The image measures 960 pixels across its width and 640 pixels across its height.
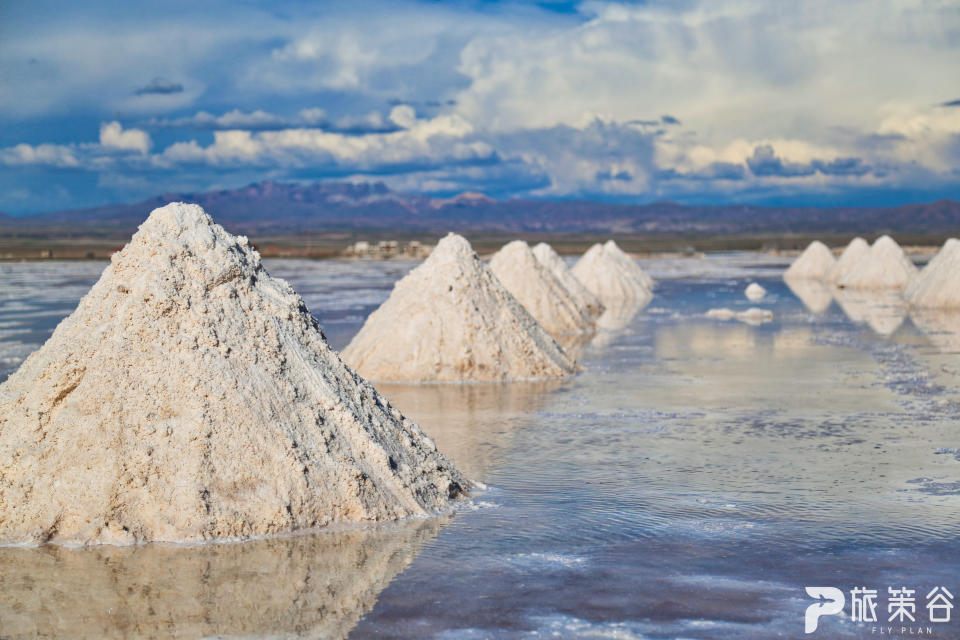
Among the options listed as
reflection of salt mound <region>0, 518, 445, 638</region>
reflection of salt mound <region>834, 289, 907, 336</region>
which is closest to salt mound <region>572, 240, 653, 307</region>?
reflection of salt mound <region>834, 289, 907, 336</region>

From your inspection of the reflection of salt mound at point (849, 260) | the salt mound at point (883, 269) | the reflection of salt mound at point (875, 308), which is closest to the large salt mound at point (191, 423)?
the reflection of salt mound at point (875, 308)

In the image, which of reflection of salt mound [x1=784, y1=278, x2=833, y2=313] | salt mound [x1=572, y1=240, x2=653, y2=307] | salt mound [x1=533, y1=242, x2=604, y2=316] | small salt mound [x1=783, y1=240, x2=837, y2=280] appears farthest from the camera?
small salt mound [x1=783, y1=240, x2=837, y2=280]

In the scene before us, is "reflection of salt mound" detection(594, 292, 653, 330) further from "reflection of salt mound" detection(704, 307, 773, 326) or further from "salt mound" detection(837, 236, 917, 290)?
"salt mound" detection(837, 236, 917, 290)

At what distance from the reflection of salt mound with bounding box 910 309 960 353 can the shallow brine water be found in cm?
572

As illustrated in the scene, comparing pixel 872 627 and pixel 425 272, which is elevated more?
pixel 425 272

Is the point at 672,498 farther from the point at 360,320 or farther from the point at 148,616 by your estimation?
the point at 360,320

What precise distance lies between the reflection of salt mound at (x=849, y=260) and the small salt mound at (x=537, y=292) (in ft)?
70.0

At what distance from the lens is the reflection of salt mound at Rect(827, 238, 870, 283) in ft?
135

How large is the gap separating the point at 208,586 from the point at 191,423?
1.26 metres

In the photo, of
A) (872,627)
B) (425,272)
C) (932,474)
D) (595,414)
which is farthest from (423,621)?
(425,272)

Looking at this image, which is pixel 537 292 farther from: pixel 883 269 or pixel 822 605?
pixel 883 269

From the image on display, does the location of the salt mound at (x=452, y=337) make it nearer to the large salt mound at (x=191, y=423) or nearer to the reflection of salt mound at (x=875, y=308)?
the large salt mound at (x=191, y=423)

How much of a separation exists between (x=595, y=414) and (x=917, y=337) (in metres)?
11.2

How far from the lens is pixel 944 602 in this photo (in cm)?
566
